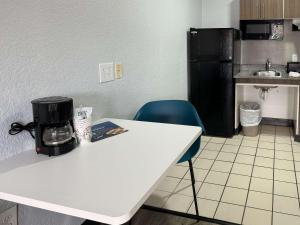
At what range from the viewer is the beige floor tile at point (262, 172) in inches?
109

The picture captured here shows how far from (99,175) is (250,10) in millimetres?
3490

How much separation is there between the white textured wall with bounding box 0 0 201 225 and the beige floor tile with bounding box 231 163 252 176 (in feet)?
3.32

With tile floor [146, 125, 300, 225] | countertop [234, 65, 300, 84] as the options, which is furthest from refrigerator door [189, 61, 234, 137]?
tile floor [146, 125, 300, 225]

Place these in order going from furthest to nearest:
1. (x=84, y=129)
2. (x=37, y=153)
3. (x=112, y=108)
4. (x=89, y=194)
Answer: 1. (x=112, y=108)
2. (x=84, y=129)
3. (x=37, y=153)
4. (x=89, y=194)

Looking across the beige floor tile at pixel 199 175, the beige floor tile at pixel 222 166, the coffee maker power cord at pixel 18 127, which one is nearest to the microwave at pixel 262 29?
the beige floor tile at pixel 222 166

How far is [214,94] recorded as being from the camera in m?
3.89

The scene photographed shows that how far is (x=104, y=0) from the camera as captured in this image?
1933 mm

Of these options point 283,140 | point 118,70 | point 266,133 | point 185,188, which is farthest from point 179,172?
point 266,133

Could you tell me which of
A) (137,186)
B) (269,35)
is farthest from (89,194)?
(269,35)

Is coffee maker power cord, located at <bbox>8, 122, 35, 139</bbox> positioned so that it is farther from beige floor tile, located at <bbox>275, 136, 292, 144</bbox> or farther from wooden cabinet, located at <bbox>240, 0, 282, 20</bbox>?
wooden cabinet, located at <bbox>240, 0, 282, 20</bbox>

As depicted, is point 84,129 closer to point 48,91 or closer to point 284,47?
point 48,91

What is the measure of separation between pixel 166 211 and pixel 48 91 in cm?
125

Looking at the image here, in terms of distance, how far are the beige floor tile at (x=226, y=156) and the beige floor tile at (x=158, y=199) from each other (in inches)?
37.7

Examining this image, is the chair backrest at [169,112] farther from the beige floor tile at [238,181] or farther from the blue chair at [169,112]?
the beige floor tile at [238,181]
